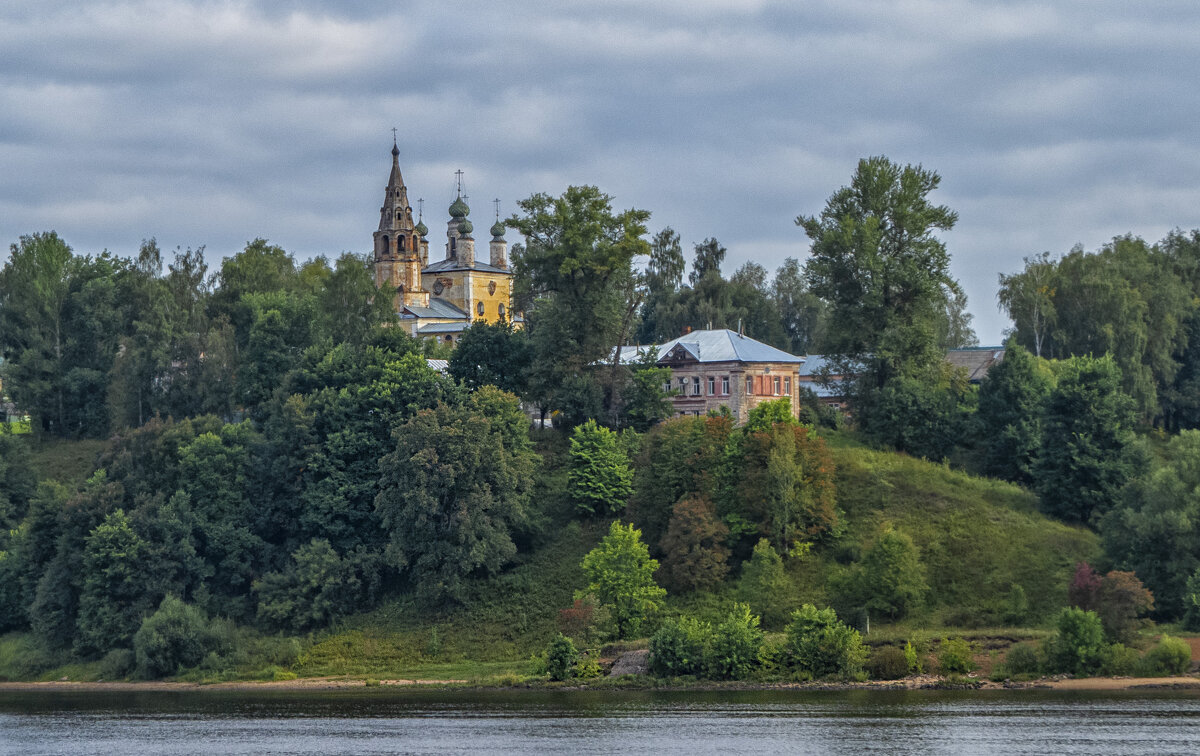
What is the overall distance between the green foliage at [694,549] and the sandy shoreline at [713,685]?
709cm

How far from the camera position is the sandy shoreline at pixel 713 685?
5547 centimetres

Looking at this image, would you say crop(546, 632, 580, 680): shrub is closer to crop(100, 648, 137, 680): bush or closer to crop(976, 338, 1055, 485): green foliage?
crop(100, 648, 137, 680): bush

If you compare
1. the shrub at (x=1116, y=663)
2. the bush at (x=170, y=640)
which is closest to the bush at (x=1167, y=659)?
the shrub at (x=1116, y=663)

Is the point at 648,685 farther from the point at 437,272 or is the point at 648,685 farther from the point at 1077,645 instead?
the point at 437,272

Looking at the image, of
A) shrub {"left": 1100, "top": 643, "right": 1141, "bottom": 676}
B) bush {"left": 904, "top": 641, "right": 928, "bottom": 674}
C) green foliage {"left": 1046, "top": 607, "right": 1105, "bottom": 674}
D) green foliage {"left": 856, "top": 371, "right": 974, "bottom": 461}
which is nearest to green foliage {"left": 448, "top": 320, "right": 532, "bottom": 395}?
green foliage {"left": 856, "top": 371, "right": 974, "bottom": 461}

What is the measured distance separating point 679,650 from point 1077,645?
14.8 meters

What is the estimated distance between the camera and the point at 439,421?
71.4 meters

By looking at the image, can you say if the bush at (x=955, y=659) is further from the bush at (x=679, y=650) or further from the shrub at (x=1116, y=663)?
the bush at (x=679, y=650)

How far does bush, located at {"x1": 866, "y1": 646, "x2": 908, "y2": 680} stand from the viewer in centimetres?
5881

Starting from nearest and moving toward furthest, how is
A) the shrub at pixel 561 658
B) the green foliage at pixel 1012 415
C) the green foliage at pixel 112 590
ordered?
the shrub at pixel 561 658 < the green foliage at pixel 112 590 < the green foliage at pixel 1012 415

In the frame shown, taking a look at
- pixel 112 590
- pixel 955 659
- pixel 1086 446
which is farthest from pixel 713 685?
pixel 112 590

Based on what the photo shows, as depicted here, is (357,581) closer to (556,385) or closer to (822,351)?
(556,385)

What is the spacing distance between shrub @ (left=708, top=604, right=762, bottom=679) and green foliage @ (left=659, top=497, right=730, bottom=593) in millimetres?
5273

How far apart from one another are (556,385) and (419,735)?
3330cm
